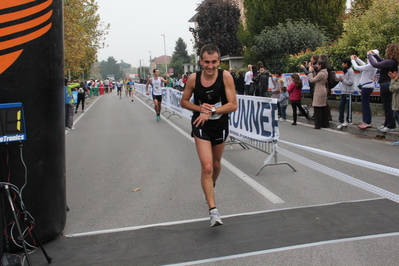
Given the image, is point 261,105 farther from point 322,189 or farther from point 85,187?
point 85,187

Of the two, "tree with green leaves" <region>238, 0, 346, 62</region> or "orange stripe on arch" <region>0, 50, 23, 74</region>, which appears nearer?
"orange stripe on arch" <region>0, 50, 23, 74</region>

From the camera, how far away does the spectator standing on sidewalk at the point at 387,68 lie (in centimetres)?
977

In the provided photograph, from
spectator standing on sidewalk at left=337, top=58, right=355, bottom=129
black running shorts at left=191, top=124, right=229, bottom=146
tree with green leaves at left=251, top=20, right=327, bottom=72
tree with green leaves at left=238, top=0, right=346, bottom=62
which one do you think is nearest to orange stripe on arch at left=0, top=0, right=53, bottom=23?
black running shorts at left=191, top=124, right=229, bottom=146

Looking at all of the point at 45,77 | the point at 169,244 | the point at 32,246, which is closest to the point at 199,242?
the point at 169,244

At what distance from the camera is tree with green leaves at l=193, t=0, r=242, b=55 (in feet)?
161

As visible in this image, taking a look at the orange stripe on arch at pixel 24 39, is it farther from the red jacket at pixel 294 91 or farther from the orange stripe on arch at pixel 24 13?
the red jacket at pixel 294 91

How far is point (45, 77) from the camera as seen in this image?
398cm

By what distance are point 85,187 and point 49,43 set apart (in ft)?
10.8

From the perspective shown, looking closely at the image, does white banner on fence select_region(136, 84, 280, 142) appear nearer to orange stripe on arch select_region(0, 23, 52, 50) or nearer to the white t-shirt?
orange stripe on arch select_region(0, 23, 52, 50)

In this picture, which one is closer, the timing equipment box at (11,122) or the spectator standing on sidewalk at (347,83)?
the timing equipment box at (11,122)

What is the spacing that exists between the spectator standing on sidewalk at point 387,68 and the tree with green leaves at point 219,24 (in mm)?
39458

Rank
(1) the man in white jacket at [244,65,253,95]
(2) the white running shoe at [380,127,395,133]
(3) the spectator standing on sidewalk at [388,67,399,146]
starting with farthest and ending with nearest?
(1) the man in white jacket at [244,65,253,95], (2) the white running shoe at [380,127,395,133], (3) the spectator standing on sidewalk at [388,67,399,146]

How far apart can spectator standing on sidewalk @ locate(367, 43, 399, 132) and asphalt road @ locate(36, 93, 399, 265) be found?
71 centimetres

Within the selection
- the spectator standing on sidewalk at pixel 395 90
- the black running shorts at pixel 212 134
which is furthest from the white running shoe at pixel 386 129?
the black running shorts at pixel 212 134
